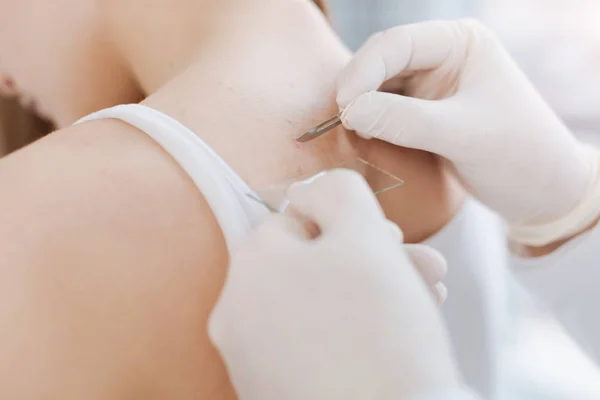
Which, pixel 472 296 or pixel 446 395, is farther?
pixel 472 296

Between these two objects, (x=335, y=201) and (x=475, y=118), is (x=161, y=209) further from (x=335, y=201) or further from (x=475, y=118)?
(x=475, y=118)

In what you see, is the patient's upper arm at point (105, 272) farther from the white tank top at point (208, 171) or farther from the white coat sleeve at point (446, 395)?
the white coat sleeve at point (446, 395)

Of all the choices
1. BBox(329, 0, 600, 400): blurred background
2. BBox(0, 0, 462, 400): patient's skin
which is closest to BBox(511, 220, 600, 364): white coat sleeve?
BBox(0, 0, 462, 400): patient's skin

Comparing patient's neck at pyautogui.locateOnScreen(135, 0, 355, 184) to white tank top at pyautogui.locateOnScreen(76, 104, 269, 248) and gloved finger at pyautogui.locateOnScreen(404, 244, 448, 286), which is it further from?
gloved finger at pyautogui.locateOnScreen(404, 244, 448, 286)

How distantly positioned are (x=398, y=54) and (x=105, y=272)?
46 centimetres

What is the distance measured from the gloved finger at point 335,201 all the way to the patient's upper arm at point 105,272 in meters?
0.09

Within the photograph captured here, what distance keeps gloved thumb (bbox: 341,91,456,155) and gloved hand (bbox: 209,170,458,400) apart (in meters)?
0.14

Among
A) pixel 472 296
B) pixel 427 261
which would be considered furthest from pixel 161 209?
pixel 472 296

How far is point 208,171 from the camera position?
1.89 ft

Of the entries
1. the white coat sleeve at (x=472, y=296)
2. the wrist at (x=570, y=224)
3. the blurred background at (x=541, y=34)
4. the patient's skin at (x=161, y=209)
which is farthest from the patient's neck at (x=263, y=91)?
the blurred background at (x=541, y=34)

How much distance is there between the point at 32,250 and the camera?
487 millimetres

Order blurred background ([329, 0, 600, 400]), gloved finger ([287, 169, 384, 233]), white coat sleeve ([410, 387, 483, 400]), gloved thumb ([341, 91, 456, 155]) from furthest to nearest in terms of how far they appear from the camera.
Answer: blurred background ([329, 0, 600, 400]) < gloved thumb ([341, 91, 456, 155]) < gloved finger ([287, 169, 384, 233]) < white coat sleeve ([410, 387, 483, 400])

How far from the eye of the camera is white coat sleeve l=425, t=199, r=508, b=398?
83cm

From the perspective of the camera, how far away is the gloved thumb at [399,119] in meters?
0.67
